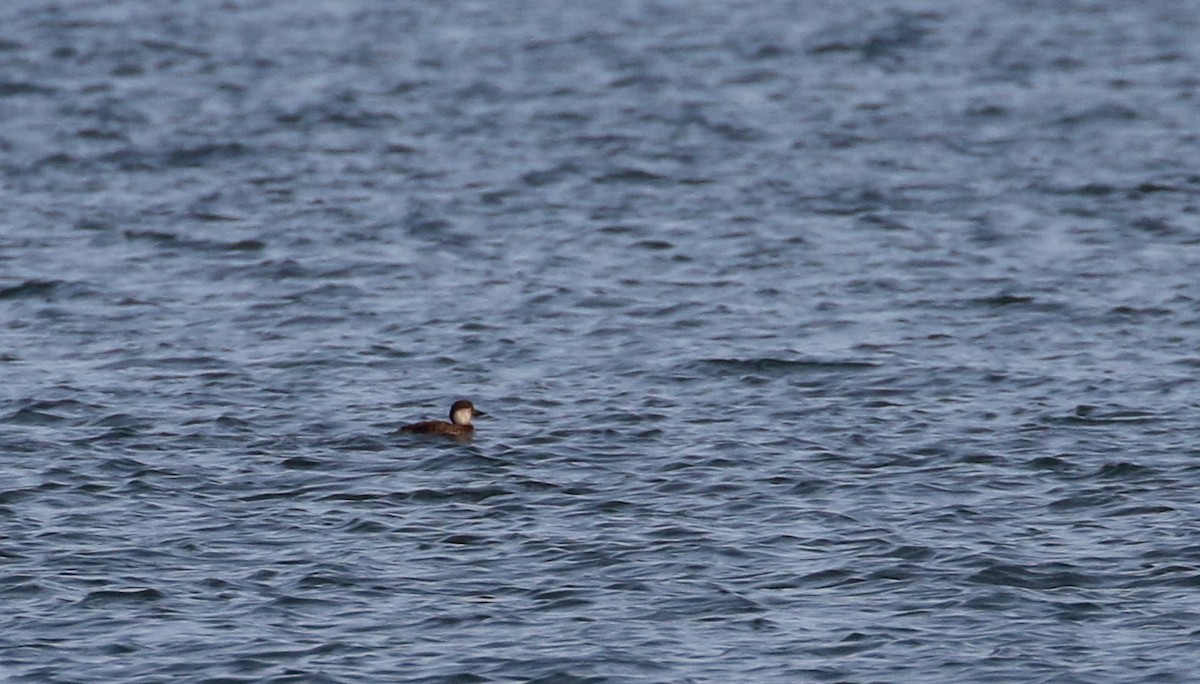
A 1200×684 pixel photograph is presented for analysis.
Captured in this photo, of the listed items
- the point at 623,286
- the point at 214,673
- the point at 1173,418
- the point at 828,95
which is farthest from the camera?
the point at 828,95

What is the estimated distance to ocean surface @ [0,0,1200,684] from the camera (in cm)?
1535

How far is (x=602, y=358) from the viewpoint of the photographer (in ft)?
74.3

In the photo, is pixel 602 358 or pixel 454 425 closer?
pixel 454 425

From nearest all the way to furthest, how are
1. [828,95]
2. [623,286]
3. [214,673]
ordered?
1. [214,673]
2. [623,286]
3. [828,95]

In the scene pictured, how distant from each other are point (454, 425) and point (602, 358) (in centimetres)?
338

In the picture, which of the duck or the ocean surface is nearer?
the ocean surface

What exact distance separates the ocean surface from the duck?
6.0 inches

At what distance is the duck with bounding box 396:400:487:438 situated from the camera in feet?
64.0

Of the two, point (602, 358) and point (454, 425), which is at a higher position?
point (454, 425)

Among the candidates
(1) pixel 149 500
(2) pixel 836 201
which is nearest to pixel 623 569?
(1) pixel 149 500

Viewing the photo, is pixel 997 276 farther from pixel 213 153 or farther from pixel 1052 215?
pixel 213 153

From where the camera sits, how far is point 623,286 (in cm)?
2556

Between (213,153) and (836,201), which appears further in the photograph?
(213,153)

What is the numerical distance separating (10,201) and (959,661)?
1885 cm
